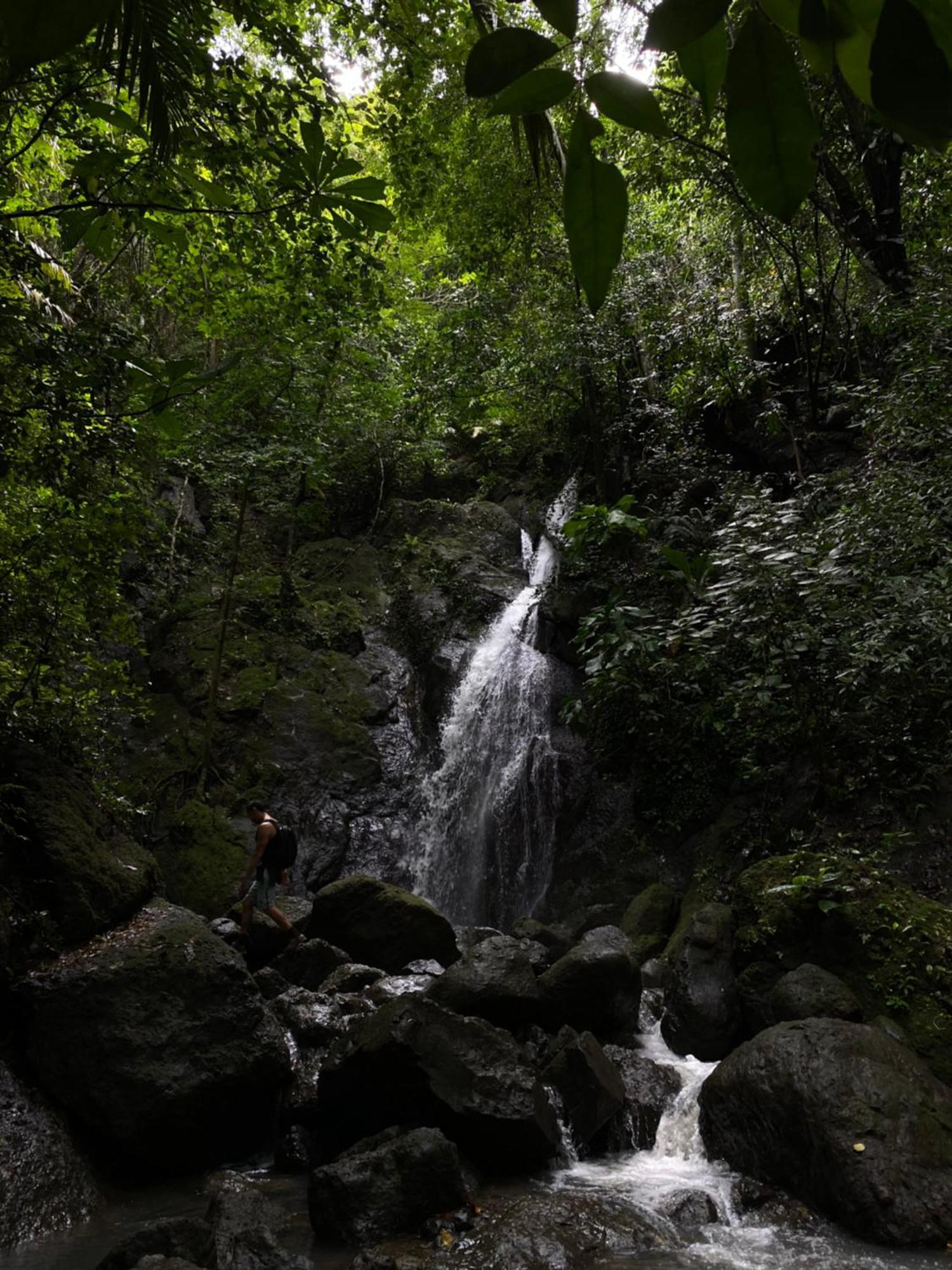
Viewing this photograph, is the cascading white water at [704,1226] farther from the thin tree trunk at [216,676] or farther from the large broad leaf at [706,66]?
the thin tree trunk at [216,676]

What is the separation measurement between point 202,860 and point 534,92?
31.2 ft

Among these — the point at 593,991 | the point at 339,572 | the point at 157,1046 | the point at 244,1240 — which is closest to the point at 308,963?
the point at 157,1046

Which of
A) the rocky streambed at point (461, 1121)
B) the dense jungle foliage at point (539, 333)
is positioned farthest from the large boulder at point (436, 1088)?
the dense jungle foliage at point (539, 333)

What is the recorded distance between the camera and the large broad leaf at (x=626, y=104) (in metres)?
0.70

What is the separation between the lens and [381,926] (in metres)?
7.61

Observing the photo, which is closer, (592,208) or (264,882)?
(592,208)

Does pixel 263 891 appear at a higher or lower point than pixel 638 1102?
higher

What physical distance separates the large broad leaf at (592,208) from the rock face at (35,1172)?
539cm

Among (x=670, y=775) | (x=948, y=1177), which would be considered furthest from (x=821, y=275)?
(x=948, y=1177)

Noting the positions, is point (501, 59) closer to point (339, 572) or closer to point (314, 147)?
point (314, 147)

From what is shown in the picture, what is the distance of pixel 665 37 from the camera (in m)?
0.61

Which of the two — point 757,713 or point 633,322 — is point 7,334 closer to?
point 757,713

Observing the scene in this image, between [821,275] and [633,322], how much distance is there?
327cm

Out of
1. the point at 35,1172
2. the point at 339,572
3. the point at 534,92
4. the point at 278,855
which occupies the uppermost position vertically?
the point at 339,572
